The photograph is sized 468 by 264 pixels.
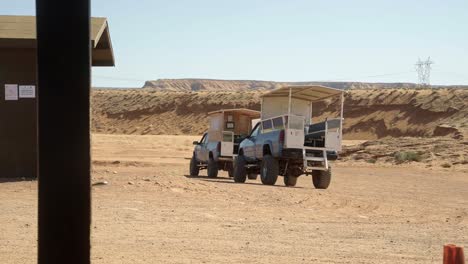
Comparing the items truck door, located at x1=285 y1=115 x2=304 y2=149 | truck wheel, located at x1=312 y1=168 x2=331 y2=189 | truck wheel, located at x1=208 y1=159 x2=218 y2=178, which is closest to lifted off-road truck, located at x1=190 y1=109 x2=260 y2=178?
truck wheel, located at x1=208 y1=159 x2=218 y2=178

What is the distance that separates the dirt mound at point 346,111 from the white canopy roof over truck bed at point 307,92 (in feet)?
72.3

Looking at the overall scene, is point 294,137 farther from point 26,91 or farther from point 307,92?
point 26,91

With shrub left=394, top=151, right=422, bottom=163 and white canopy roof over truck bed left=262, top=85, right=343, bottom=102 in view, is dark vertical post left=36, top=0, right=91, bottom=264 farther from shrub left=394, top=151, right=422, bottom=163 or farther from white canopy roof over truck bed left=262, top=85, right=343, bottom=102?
shrub left=394, top=151, right=422, bottom=163

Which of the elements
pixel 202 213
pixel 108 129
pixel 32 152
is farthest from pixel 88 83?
pixel 108 129

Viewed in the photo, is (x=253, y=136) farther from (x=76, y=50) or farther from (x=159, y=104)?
(x=159, y=104)

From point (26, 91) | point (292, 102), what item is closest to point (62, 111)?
point (26, 91)

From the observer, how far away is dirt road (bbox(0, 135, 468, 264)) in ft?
26.3

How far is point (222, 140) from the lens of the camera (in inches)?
959

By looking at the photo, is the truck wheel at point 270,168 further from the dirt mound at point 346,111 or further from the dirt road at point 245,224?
the dirt mound at point 346,111

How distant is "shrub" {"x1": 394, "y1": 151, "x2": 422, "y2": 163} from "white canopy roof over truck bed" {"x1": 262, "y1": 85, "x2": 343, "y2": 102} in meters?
14.1

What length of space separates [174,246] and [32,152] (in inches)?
329

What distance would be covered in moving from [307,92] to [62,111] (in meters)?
16.7

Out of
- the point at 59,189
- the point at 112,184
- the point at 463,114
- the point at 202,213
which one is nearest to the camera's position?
the point at 59,189

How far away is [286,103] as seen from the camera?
846 inches
